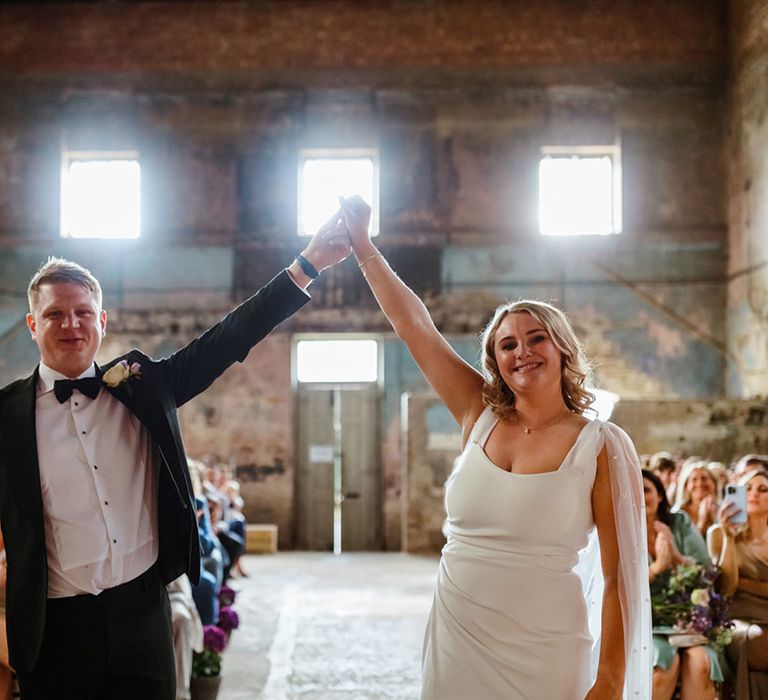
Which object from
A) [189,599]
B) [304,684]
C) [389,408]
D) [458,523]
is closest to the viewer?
[458,523]

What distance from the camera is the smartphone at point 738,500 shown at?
414 cm

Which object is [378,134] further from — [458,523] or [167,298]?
[458,523]

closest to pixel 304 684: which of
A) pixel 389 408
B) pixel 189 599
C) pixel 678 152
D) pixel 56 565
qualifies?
pixel 189 599

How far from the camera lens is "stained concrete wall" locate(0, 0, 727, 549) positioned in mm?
12430

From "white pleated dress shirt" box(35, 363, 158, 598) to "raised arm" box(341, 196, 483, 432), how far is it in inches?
30.9

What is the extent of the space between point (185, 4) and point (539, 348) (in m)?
12.1

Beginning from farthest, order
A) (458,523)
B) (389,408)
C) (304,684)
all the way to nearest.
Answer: (389,408) < (304,684) < (458,523)

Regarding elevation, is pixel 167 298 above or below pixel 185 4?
below

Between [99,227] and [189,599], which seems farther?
[99,227]

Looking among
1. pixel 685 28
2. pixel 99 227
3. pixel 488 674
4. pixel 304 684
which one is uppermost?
pixel 685 28

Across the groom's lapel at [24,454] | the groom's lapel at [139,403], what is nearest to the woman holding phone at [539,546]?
the groom's lapel at [139,403]

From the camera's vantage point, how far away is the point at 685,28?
41.2 feet

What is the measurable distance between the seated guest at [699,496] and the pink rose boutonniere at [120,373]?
15.8 feet

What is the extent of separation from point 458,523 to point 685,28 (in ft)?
40.6
